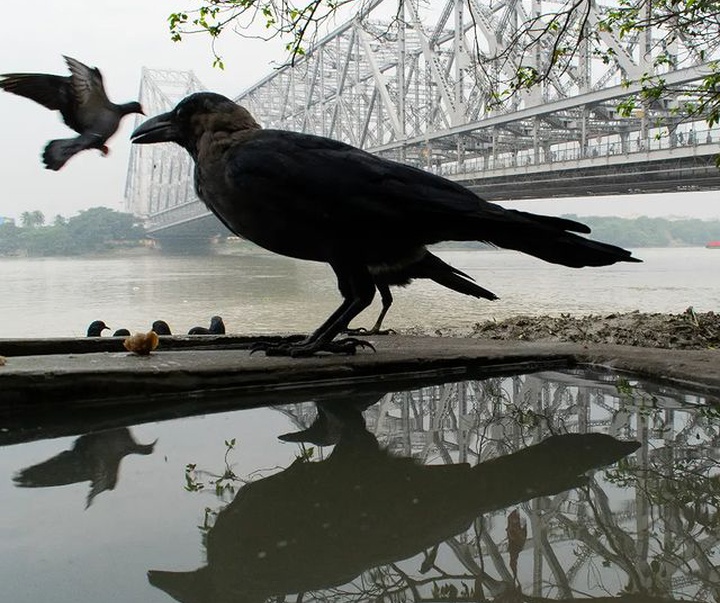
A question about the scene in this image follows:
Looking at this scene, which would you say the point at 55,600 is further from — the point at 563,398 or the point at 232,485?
the point at 563,398

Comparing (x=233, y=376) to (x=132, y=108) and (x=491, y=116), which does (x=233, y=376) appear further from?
(x=491, y=116)

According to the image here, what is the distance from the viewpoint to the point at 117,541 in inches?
40.4

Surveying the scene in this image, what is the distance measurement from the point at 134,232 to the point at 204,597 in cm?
4249

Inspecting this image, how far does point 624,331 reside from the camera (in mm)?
4539

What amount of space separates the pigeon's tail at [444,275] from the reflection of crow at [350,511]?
1.18 meters

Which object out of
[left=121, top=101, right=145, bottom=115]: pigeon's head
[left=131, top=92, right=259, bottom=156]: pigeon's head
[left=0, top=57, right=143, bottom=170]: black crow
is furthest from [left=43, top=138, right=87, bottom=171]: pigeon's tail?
[left=131, top=92, right=259, bottom=156]: pigeon's head

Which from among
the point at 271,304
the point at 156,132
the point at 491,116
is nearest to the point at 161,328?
the point at 156,132

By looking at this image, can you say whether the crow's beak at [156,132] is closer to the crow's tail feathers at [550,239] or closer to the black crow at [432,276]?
the black crow at [432,276]

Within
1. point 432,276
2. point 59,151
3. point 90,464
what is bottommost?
point 90,464

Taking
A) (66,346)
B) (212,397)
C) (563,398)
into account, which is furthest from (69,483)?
(66,346)

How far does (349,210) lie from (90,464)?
1.10m

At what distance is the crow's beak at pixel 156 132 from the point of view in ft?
8.23

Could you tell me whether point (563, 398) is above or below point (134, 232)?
below

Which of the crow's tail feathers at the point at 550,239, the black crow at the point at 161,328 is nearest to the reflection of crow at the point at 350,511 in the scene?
the crow's tail feathers at the point at 550,239
